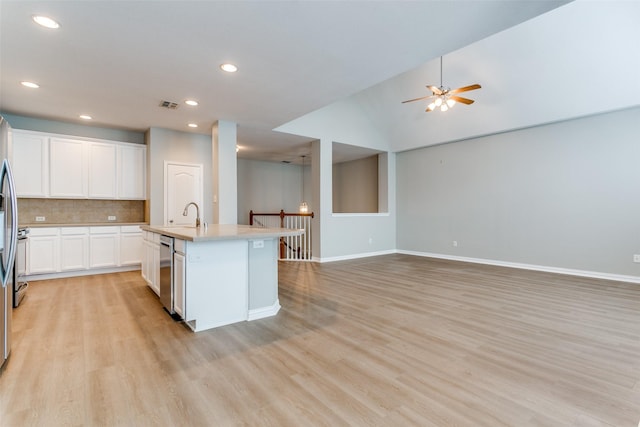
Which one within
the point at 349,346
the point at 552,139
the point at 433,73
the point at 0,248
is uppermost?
the point at 433,73

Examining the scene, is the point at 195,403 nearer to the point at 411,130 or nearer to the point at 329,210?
the point at 329,210

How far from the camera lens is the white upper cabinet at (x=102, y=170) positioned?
538cm

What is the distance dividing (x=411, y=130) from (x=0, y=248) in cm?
723

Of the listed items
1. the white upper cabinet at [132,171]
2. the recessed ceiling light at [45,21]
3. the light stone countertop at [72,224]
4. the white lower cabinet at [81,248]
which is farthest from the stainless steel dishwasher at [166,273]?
the white upper cabinet at [132,171]

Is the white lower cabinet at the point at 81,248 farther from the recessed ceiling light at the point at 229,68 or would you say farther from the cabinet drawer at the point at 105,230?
the recessed ceiling light at the point at 229,68

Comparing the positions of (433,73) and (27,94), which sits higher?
(433,73)

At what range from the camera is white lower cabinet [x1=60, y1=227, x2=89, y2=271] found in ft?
16.2

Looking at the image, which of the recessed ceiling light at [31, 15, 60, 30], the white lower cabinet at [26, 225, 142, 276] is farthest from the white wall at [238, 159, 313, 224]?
the recessed ceiling light at [31, 15, 60, 30]

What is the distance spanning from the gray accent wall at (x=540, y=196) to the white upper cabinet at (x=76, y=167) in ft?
21.3

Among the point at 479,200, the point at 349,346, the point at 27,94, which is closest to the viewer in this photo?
the point at 349,346

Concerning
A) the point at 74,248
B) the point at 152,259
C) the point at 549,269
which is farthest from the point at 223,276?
the point at 549,269

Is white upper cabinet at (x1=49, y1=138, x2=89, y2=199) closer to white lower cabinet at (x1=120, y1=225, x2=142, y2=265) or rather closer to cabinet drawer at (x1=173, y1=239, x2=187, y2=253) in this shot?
white lower cabinet at (x1=120, y1=225, x2=142, y2=265)

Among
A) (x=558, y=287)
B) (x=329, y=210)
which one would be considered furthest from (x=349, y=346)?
(x=329, y=210)

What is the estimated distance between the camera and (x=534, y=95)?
5.27 meters
